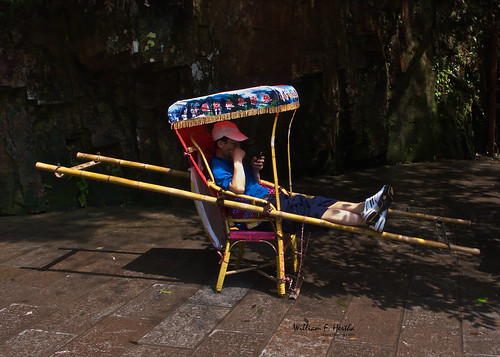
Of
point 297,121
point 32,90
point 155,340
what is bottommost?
point 155,340

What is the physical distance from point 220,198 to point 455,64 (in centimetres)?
919

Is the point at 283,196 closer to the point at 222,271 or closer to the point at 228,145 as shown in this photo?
the point at 228,145

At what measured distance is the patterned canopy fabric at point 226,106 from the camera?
4066 mm

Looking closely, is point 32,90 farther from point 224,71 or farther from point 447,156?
point 447,156

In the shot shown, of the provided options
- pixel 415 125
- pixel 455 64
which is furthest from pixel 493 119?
pixel 415 125

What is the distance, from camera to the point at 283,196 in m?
4.60

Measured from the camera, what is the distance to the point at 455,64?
1160 centimetres

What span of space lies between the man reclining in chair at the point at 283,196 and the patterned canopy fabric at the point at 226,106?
399 millimetres

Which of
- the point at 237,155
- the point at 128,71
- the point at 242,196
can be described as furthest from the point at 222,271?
the point at 128,71

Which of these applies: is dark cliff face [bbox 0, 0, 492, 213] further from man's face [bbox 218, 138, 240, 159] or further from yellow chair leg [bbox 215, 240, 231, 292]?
yellow chair leg [bbox 215, 240, 231, 292]

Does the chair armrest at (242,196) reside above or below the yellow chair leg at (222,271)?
above

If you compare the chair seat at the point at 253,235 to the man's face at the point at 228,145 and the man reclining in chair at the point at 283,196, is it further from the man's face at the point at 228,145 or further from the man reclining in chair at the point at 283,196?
the man's face at the point at 228,145

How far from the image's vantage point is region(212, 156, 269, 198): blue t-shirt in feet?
14.4

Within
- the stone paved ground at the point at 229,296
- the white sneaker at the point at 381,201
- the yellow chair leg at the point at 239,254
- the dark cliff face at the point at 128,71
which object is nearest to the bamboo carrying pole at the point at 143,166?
the yellow chair leg at the point at 239,254
